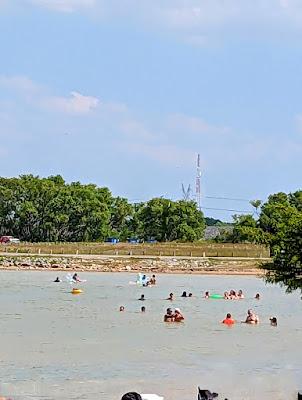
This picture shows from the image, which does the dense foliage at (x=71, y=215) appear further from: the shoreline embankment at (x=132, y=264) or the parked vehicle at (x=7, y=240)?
the shoreline embankment at (x=132, y=264)

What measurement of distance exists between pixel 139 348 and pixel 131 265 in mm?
57121

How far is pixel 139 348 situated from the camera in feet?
112

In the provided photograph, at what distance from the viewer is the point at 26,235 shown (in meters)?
135

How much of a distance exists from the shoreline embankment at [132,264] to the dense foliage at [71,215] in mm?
31546

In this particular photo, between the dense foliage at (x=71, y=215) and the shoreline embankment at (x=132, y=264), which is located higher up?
the dense foliage at (x=71, y=215)

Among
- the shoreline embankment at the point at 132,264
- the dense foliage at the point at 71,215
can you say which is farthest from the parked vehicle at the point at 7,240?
the shoreline embankment at the point at 132,264

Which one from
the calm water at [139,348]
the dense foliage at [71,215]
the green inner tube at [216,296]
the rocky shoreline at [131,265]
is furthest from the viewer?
the dense foliage at [71,215]

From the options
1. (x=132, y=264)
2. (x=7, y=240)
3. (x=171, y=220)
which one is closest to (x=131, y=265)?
(x=132, y=264)

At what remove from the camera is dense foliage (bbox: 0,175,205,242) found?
13112 cm

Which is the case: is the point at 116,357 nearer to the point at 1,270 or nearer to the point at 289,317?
the point at 289,317

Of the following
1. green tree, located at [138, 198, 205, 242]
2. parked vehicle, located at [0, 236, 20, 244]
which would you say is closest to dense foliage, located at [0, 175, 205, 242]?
green tree, located at [138, 198, 205, 242]

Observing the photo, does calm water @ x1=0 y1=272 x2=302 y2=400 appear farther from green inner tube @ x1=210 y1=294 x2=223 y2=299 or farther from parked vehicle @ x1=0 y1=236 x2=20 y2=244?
parked vehicle @ x1=0 y1=236 x2=20 y2=244

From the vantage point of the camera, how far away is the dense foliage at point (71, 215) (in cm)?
13112

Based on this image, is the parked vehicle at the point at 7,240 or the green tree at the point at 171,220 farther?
the green tree at the point at 171,220
